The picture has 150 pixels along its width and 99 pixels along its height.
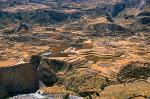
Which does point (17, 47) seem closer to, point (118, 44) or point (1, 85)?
point (118, 44)

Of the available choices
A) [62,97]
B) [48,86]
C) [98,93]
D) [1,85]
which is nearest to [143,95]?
[98,93]

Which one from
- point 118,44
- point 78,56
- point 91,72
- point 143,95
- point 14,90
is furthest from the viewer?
point 118,44

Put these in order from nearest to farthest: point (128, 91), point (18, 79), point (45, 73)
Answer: point (128, 91)
point (18, 79)
point (45, 73)

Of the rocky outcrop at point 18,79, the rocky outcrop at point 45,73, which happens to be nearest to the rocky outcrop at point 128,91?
the rocky outcrop at point 45,73

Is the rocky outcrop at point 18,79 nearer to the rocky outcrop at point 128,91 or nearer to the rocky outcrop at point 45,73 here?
the rocky outcrop at point 45,73

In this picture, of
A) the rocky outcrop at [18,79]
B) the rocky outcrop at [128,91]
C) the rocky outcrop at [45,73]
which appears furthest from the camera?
the rocky outcrop at [45,73]

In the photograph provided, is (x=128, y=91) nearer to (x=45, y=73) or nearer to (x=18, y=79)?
(x=45, y=73)

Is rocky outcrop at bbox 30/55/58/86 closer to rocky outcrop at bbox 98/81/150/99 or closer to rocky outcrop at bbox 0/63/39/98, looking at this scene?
rocky outcrop at bbox 0/63/39/98

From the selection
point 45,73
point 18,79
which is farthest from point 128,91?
point 18,79
